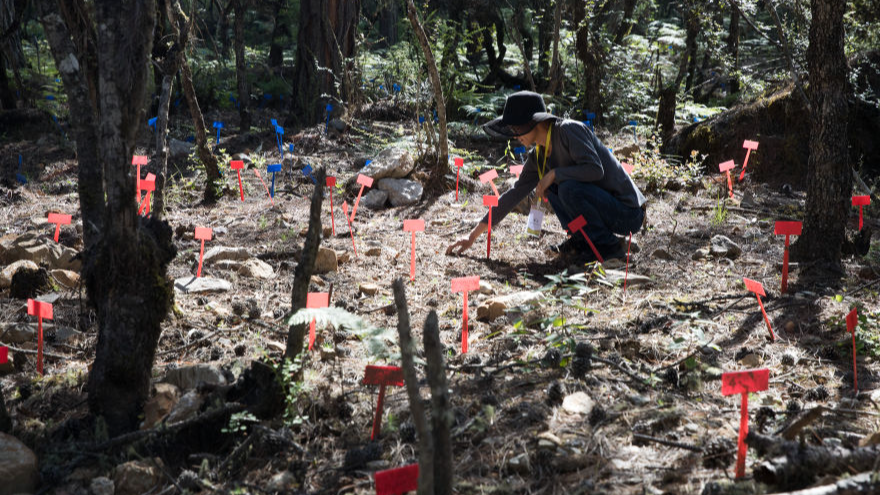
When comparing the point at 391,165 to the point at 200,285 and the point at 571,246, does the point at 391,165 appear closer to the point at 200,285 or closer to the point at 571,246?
the point at 571,246

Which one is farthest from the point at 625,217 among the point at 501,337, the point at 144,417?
the point at 144,417

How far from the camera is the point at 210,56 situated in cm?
1697

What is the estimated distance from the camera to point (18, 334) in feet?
11.6

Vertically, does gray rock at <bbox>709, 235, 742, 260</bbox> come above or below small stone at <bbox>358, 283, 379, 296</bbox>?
above

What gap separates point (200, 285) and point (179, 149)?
565 centimetres

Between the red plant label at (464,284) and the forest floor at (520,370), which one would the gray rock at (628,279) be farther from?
the red plant label at (464,284)

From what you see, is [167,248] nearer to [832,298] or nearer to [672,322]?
[672,322]

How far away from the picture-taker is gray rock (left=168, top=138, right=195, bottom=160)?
9.24m

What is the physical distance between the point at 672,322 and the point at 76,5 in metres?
3.76

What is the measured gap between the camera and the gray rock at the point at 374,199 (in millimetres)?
7094

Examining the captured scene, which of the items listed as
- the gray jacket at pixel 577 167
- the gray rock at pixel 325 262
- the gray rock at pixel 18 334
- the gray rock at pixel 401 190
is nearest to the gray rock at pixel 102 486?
the gray rock at pixel 18 334

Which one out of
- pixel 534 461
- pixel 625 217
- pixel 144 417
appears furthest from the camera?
pixel 625 217

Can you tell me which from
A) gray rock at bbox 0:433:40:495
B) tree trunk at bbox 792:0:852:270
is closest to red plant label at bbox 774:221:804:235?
tree trunk at bbox 792:0:852:270

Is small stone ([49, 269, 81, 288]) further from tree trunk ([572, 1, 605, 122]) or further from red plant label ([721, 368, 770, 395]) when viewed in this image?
tree trunk ([572, 1, 605, 122])
